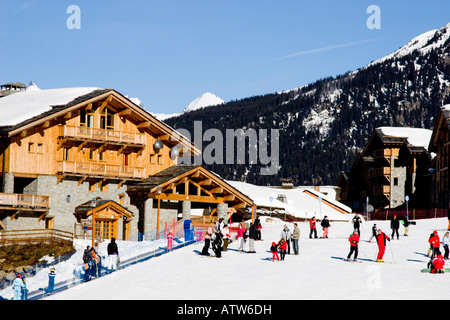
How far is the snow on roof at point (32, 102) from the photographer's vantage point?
5212 cm

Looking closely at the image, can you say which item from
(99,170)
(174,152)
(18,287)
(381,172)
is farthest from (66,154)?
(381,172)

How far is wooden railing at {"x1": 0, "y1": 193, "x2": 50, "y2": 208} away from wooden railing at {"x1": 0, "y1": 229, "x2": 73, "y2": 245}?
5.67ft

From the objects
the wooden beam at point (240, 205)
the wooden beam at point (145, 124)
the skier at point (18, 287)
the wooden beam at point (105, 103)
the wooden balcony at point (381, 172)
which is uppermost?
the wooden beam at point (105, 103)

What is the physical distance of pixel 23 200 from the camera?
5003 centimetres

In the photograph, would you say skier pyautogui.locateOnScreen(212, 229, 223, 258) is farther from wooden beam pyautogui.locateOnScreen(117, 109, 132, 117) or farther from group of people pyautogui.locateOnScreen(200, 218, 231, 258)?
wooden beam pyautogui.locateOnScreen(117, 109, 132, 117)

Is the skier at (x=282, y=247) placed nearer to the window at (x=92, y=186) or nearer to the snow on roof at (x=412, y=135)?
the window at (x=92, y=186)

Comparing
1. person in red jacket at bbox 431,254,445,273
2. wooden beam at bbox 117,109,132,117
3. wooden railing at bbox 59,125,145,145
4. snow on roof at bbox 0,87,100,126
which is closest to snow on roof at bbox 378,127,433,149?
wooden railing at bbox 59,125,145,145

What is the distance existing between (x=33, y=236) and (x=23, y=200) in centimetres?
268

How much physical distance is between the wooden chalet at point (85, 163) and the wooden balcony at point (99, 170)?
0.21 feet

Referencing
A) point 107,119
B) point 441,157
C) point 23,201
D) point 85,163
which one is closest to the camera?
point 23,201

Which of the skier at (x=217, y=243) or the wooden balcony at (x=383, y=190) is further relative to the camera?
the wooden balcony at (x=383, y=190)

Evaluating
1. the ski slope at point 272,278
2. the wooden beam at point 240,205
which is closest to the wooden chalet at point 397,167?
the wooden beam at point 240,205

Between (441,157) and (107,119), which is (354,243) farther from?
(441,157)
